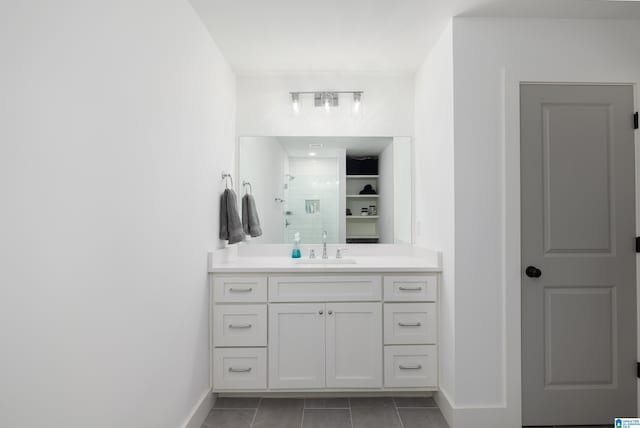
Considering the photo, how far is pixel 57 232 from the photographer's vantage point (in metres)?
1.00

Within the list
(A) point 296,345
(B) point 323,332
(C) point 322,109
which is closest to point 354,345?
(B) point 323,332

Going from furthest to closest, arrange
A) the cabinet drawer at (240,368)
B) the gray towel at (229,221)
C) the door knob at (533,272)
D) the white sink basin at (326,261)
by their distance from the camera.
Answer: the white sink basin at (326,261) → the gray towel at (229,221) → the cabinet drawer at (240,368) → the door knob at (533,272)

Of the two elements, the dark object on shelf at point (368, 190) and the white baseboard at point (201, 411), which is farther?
the dark object on shelf at point (368, 190)

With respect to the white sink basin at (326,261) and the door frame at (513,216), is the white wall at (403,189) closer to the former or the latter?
the white sink basin at (326,261)

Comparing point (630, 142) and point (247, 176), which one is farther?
point (247, 176)

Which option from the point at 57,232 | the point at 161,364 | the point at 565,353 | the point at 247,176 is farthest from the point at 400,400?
the point at 57,232

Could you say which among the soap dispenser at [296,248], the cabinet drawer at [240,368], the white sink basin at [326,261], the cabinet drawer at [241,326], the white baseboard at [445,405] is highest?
the soap dispenser at [296,248]

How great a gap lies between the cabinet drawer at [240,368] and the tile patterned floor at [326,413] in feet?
0.51

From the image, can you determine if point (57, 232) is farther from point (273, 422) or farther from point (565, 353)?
point (565, 353)

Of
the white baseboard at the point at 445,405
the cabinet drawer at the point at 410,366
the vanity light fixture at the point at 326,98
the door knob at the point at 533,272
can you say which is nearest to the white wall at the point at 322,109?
the vanity light fixture at the point at 326,98

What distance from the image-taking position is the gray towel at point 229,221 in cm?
250

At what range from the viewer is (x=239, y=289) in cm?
232

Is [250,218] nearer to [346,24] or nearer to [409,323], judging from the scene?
[409,323]

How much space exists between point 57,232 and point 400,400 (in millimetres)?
2267
